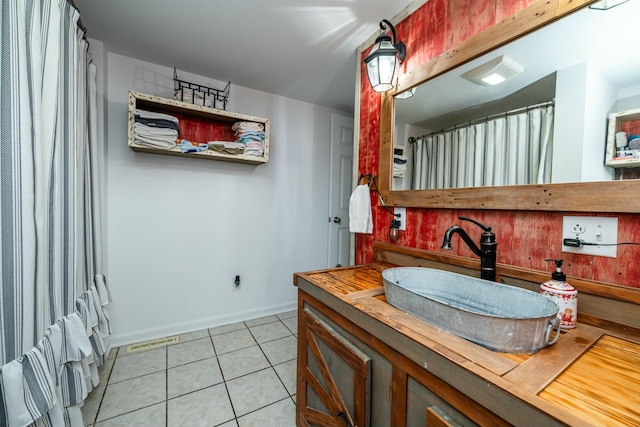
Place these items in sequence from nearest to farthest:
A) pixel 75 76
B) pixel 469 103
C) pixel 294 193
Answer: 1. pixel 469 103
2. pixel 75 76
3. pixel 294 193

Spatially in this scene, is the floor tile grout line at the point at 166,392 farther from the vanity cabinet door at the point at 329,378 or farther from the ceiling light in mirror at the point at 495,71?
the ceiling light in mirror at the point at 495,71

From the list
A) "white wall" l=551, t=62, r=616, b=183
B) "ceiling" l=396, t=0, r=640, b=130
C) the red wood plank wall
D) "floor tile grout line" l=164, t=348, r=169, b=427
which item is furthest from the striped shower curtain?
"white wall" l=551, t=62, r=616, b=183

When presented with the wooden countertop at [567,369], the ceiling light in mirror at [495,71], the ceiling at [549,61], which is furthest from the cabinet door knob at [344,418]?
the ceiling light in mirror at [495,71]

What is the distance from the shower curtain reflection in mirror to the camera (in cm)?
96

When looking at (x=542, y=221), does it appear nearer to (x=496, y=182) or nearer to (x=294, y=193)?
(x=496, y=182)

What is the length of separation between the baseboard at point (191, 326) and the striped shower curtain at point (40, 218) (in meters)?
0.70

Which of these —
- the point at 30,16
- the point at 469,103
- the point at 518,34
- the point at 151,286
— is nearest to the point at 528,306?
the point at 469,103

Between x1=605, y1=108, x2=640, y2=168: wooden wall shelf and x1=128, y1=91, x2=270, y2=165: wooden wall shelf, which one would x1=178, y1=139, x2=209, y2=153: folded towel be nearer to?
x1=128, y1=91, x2=270, y2=165: wooden wall shelf

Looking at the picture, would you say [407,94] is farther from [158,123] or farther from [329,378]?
[158,123]

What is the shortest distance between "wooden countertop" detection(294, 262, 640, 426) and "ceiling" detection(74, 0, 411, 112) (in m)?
1.70

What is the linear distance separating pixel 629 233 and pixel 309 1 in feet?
5.77

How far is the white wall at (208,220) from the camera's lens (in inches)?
83.4

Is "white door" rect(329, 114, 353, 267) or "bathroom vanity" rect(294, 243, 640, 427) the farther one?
"white door" rect(329, 114, 353, 267)

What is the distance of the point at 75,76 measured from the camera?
1355 mm
